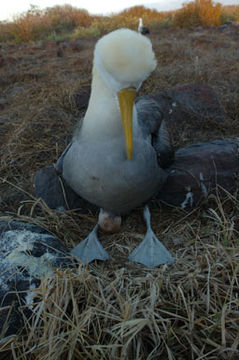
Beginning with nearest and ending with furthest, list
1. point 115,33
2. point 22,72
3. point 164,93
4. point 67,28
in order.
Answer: point 115,33 < point 164,93 < point 22,72 < point 67,28

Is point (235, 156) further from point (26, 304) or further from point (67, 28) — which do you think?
point (67, 28)

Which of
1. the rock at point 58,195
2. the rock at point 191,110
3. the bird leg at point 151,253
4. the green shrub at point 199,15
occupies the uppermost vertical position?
the green shrub at point 199,15

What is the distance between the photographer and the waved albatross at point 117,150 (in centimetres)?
146

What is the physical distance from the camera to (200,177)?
226cm

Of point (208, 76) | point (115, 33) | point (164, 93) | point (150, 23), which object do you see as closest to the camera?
point (115, 33)

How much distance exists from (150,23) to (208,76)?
9.41 m

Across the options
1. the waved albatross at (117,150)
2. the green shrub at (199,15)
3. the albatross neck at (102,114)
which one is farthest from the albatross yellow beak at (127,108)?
the green shrub at (199,15)

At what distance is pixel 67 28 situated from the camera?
537 inches

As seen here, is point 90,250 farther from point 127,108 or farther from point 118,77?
point 118,77

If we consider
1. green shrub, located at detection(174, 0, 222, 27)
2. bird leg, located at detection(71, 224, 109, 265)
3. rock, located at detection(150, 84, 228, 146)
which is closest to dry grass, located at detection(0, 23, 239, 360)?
bird leg, located at detection(71, 224, 109, 265)

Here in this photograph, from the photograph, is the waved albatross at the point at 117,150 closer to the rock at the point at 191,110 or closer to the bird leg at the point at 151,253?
the bird leg at the point at 151,253

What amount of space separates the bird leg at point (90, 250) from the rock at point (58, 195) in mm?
286

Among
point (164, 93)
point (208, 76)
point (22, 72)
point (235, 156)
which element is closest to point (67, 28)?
point (22, 72)

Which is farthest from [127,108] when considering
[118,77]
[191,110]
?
[191,110]
